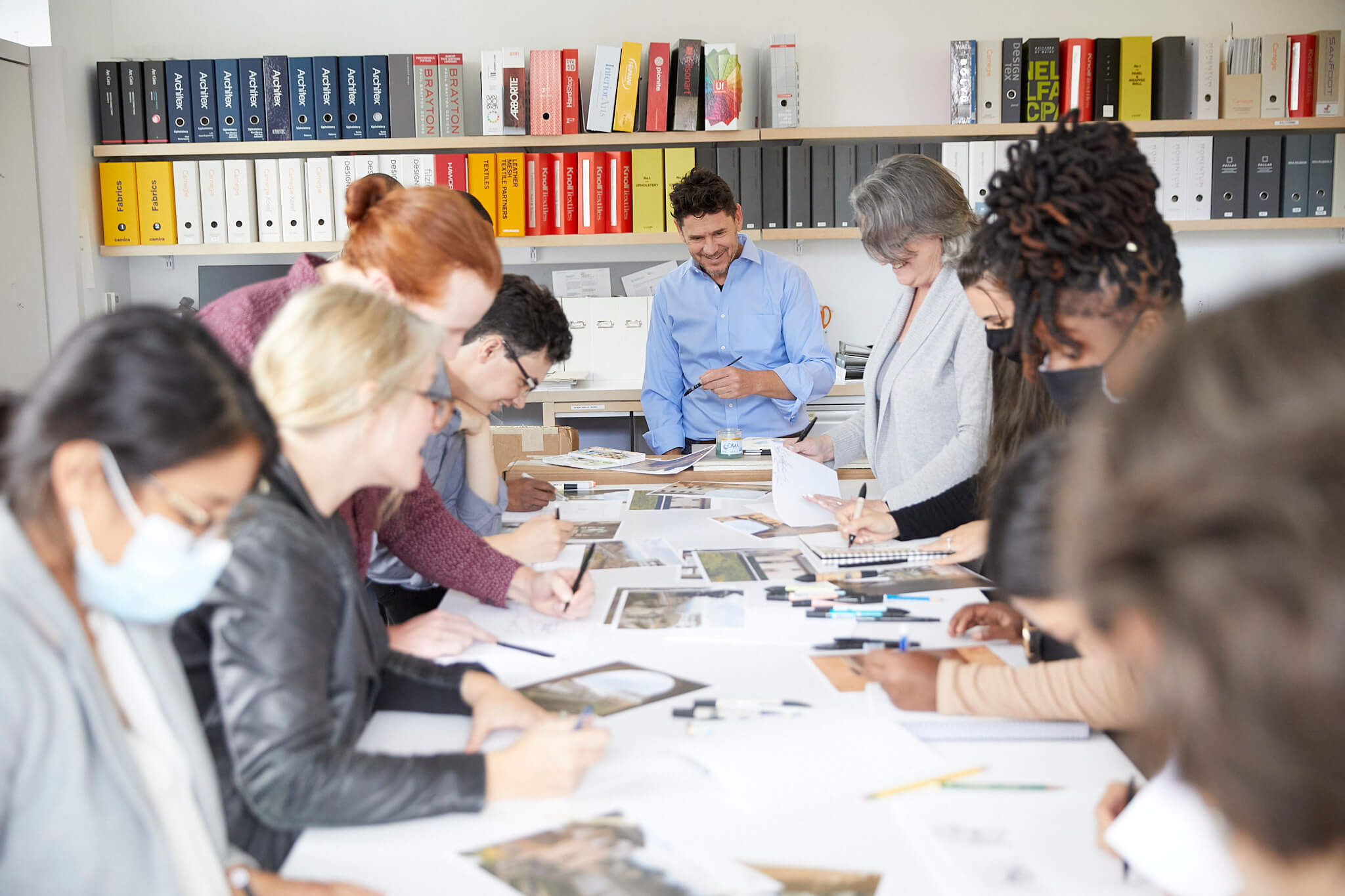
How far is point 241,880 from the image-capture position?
3.12 feet

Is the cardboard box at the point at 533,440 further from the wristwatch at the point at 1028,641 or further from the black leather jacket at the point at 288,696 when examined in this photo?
the black leather jacket at the point at 288,696

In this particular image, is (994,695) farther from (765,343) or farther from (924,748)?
(765,343)

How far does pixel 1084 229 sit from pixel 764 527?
1020 mm

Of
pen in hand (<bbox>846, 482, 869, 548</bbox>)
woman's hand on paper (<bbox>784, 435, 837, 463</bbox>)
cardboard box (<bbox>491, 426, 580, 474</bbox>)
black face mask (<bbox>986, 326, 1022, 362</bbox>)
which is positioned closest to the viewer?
black face mask (<bbox>986, 326, 1022, 362</bbox>)

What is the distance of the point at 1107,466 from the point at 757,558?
1509mm

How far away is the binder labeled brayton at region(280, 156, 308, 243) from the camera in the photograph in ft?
13.5

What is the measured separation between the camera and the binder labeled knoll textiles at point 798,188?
13.4ft

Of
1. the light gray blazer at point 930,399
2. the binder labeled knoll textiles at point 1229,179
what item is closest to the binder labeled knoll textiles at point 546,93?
the light gray blazer at point 930,399

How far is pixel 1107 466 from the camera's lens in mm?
459

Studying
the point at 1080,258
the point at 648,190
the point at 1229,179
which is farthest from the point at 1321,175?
the point at 1080,258

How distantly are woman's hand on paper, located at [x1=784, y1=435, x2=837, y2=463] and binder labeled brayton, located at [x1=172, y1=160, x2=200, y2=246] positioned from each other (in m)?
2.71

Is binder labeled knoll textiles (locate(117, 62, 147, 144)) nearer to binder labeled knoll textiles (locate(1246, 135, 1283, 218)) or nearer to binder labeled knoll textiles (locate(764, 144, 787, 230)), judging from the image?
binder labeled knoll textiles (locate(764, 144, 787, 230))

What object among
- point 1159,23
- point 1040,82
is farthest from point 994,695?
point 1159,23

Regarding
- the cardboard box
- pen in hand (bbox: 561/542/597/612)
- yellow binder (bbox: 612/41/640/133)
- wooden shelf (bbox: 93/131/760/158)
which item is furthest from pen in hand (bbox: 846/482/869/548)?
yellow binder (bbox: 612/41/640/133)
